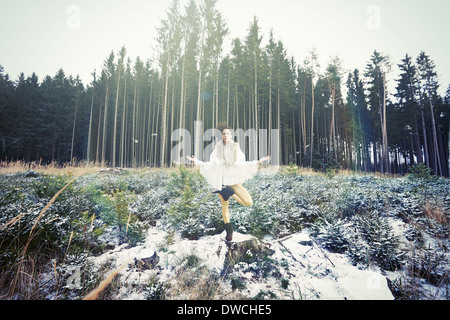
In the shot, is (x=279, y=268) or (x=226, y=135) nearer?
(x=279, y=268)

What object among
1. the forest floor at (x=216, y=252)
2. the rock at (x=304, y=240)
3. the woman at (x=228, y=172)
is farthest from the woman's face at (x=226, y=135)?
the rock at (x=304, y=240)

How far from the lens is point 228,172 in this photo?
3.17m

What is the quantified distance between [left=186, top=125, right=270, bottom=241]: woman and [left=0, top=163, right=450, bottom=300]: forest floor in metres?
0.74

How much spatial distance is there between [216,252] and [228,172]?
147 cm

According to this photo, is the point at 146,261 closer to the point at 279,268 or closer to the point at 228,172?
the point at 228,172

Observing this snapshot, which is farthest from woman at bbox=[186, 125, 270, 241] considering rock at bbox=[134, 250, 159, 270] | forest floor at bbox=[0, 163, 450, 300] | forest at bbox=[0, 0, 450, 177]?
forest at bbox=[0, 0, 450, 177]

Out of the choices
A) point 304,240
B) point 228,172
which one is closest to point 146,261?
point 228,172

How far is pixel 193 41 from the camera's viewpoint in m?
14.3

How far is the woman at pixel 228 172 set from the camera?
3131 mm

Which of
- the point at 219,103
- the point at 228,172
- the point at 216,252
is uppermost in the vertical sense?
the point at 219,103

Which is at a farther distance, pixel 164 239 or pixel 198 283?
pixel 164 239
